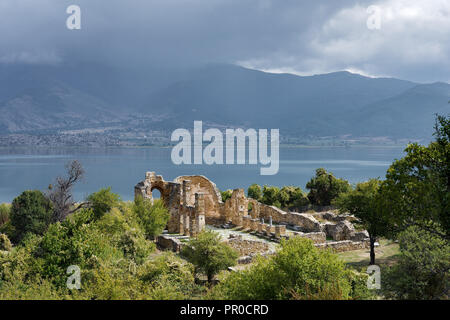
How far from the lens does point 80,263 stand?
18406 millimetres

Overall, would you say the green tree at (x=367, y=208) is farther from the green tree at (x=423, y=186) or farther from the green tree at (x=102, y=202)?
the green tree at (x=102, y=202)

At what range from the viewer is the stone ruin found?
3010cm

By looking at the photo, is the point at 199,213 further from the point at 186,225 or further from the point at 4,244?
the point at 4,244

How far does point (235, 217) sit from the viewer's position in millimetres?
37250

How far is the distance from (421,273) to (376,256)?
11648 mm

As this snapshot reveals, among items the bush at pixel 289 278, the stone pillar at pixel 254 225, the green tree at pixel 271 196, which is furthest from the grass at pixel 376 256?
the green tree at pixel 271 196

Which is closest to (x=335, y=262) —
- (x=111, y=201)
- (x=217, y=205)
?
(x=217, y=205)

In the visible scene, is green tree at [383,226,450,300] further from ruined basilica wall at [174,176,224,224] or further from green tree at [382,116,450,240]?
ruined basilica wall at [174,176,224,224]

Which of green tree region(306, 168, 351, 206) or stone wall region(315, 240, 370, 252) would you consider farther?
green tree region(306, 168, 351, 206)

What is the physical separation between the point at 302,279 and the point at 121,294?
673cm

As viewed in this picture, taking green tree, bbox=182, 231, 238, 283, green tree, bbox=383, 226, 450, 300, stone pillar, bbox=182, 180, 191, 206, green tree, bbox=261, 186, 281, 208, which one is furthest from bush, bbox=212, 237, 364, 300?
green tree, bbox=261, 186, 281, 208

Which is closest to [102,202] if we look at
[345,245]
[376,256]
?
[345,245]

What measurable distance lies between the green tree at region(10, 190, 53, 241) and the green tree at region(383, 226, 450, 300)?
2938 cm

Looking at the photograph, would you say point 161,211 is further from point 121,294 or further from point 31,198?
point 121,294
